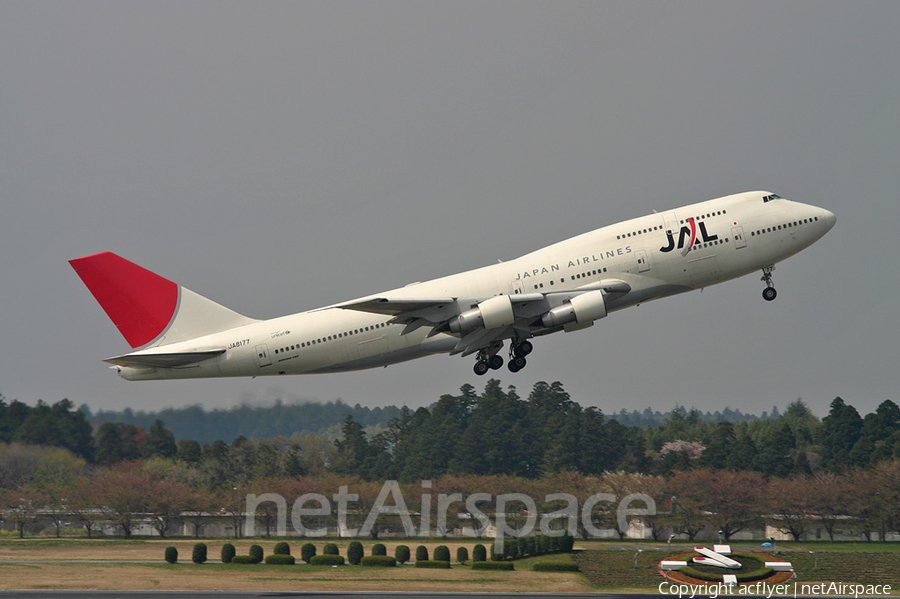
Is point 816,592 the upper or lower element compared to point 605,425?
lower

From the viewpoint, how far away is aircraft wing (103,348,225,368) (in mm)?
→ 46688

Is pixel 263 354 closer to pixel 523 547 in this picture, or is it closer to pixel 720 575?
pixel 523 547

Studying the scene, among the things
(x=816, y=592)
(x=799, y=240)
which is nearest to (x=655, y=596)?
(x=816, y=592)

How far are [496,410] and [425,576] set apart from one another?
212 ft

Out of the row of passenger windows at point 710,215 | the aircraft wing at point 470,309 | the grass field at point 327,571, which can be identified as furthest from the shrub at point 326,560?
the row of passenger windows at point 710,215

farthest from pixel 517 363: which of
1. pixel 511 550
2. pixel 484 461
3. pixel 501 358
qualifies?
pixel 484 461

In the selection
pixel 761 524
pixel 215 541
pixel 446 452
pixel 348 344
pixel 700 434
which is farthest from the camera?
pixel 700 434

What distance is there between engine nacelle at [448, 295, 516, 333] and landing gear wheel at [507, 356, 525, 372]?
4025 millimetres

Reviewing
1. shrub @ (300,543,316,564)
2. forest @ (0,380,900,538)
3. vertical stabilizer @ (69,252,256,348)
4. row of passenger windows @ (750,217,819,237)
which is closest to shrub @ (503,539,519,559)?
shrub @ (300,543,316,564)

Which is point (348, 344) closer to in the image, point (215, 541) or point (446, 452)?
point (215, 541)

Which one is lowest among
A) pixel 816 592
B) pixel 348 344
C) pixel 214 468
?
pixel 816 592

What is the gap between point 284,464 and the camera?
84500mm
